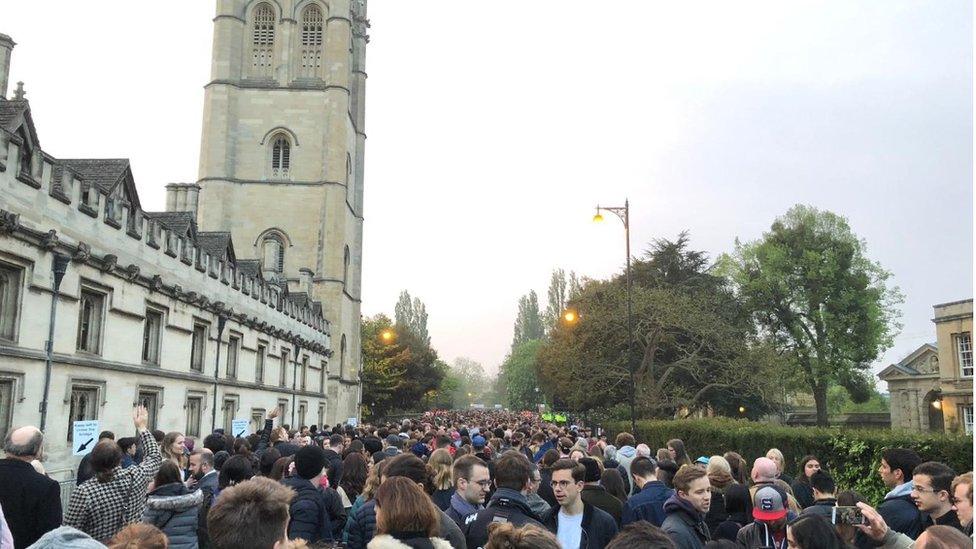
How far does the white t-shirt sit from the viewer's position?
18.4 ft

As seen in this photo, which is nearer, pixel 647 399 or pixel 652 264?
pixel 647 399

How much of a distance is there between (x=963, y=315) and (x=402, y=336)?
47.9 m

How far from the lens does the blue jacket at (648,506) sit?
21.6ft

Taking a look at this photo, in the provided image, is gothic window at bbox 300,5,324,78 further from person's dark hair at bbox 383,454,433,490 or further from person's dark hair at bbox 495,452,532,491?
person's dark hair at bbox 495,452,532,491

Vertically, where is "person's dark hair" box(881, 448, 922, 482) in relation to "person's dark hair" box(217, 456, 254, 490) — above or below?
above

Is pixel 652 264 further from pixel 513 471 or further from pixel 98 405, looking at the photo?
pixel 513 471

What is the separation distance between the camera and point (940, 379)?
152ft

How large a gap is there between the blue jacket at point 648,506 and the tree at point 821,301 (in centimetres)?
4732

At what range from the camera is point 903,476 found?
693 centimetres

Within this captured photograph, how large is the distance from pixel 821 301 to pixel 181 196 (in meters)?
41.5

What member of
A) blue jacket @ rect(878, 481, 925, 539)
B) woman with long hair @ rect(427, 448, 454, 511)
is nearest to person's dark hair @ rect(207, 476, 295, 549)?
woman with long hair @ rect(427, 448, 454, 511)

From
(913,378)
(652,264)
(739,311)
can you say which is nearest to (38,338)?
(652,264)

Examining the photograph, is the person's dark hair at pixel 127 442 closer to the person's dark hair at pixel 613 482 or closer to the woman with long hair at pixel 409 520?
the person's dark hair at pixel 613 482

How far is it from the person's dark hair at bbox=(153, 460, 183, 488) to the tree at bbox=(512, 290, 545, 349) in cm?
13719
